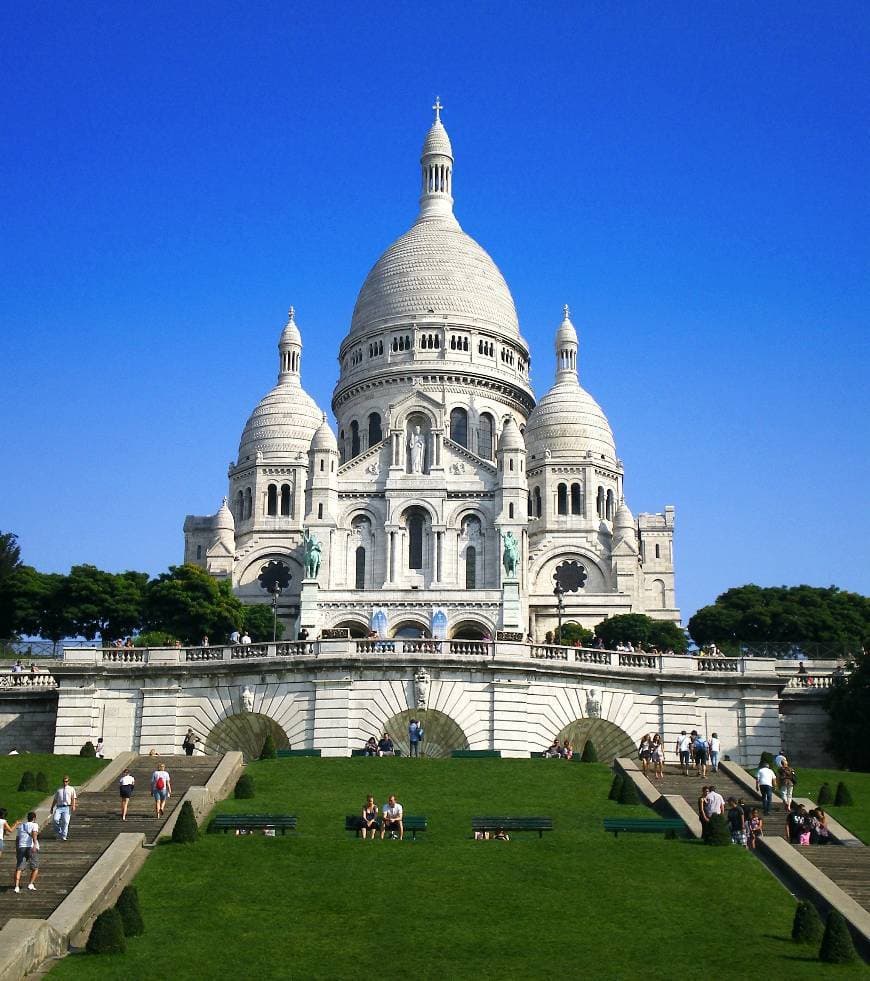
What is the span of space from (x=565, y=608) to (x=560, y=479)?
13293mm

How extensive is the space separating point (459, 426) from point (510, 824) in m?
84.9

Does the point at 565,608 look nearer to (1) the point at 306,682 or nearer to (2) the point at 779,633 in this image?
(2) the point at 779,633

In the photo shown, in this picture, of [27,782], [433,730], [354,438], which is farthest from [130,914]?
[354,438]

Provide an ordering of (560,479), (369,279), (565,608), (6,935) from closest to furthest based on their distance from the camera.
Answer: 1. (6,935)
2. (565,608)
3. (560,479)
4. (369,279)

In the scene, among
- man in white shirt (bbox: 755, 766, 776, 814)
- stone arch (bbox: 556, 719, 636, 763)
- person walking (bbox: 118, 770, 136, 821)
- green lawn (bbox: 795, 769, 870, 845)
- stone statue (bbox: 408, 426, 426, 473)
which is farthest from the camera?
stone statue (bbox: 408, 426, 426, 473)

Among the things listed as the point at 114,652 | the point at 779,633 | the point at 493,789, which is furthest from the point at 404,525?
the point at 493,789

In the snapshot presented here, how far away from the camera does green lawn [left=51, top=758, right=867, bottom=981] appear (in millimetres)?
23484

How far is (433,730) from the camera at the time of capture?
1734 inches

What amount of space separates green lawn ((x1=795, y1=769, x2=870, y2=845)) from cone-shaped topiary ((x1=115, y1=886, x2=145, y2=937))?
14.6 meters

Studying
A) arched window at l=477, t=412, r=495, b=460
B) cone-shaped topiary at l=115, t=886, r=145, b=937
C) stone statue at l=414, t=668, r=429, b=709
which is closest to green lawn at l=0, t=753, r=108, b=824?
stone statue at l=414, t=668, r=429, b=709

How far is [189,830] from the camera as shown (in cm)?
3022

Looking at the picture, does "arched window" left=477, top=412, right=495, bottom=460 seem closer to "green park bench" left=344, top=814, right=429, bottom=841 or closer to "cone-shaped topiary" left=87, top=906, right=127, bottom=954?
"green park bench" left=344, top=814, right=429, bottom=841

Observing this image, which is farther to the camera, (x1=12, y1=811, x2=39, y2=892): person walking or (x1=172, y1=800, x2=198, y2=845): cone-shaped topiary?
(x1=172, y1=800, x2=198, y2=845): cone-shaped topiary

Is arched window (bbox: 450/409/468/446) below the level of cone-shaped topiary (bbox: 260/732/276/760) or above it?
above
